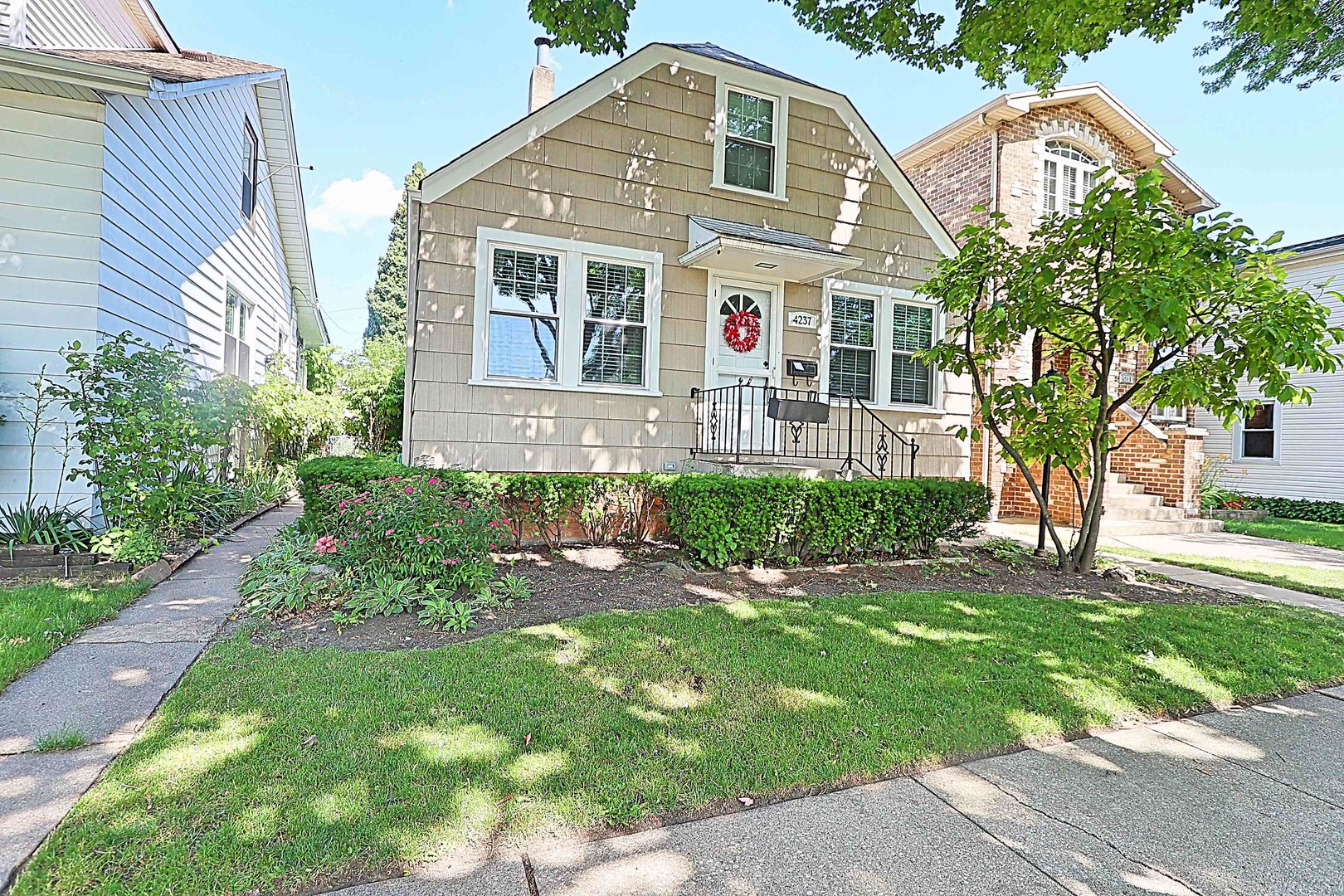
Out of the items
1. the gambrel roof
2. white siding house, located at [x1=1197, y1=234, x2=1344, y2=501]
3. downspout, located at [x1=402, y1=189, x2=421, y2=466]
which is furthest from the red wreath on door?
white siding house, located at [x1=1197, y1=234, x2=1344, y2=501]

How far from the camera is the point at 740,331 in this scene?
8164 millimetres

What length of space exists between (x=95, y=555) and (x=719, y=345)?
20.7ft

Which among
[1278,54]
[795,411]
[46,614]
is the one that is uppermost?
[1278,54]

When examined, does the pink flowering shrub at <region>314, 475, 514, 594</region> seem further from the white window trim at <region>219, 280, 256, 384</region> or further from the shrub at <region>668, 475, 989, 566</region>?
the white window trim at <region>219, 280, 256, 384</region>

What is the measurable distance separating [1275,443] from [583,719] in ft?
57.4

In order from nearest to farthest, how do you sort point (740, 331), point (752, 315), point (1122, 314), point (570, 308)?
point (1122, 314), point (570, 308), point (740, 331), point (752, 315)

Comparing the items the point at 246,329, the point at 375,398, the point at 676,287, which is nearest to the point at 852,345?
the point at 676,287

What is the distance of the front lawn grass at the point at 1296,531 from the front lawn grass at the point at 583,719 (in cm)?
652

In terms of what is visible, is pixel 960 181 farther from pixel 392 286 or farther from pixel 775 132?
pixel 392 286

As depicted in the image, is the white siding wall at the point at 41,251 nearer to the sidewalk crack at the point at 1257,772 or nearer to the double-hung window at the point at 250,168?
the double-hung window at the point at 250,168

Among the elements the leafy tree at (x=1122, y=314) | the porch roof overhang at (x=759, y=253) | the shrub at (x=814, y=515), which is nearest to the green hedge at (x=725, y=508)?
the shrub at (x=814, y=515)

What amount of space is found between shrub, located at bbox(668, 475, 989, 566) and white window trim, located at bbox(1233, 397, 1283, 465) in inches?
457

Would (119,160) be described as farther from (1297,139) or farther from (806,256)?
(1297,139)

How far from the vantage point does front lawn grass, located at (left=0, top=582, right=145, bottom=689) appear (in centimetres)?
350
